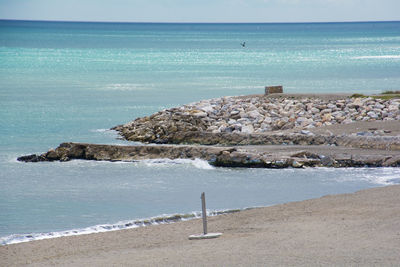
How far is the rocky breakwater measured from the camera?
77.1 feet

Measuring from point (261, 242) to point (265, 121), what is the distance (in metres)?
15.6

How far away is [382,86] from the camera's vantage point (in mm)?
48188

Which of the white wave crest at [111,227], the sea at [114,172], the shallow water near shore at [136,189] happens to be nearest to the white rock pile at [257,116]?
the sea at [114,172]

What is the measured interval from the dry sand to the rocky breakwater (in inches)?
286

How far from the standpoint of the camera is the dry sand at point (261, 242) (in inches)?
433

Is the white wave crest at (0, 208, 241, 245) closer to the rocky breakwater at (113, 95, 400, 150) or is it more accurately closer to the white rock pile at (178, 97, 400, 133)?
the rocky breakwater at (113, 95, 400, 150)

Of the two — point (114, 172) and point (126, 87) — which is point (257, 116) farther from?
point (126, 87)

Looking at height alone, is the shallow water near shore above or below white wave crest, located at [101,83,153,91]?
below

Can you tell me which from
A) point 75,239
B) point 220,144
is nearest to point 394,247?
point 75,239

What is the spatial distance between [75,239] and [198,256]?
373 centimetres

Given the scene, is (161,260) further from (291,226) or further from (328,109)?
(328,109)

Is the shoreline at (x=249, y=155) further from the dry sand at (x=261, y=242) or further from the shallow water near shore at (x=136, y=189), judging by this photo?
the dry sand at (x=261, y=242)

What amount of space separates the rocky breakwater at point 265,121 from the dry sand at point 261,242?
7.25m

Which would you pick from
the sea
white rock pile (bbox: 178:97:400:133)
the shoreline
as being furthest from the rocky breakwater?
the sea
